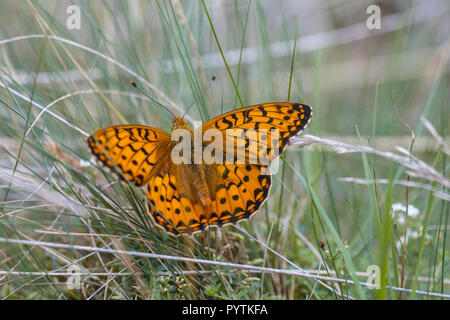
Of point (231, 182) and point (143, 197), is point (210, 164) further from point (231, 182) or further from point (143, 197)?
point (143, 197)

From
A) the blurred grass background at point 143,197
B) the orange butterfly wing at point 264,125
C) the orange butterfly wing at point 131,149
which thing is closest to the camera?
the orange butterfly wing at point 131,149

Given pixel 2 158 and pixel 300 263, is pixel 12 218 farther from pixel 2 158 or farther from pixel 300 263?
pixel 300 263

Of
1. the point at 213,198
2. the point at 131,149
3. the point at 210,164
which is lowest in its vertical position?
the point at 213,198

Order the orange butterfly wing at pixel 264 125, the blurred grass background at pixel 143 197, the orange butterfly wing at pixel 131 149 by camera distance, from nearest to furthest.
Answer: the orange butterfly wing at pixel 131 149 < the blurred grass background at pixel 143 197 < the orange butterfly wing at pixel 264 125

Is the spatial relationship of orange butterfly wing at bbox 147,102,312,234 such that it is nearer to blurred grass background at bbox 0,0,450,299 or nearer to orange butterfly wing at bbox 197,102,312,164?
orange butterfly wing at bbox 197,102,312,164

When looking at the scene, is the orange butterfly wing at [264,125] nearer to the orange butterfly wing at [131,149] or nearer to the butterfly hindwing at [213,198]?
the butterfly hindwing at [213,198]

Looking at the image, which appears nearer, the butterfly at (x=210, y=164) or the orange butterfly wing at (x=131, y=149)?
the orange butterfly wing at (x=131, y=149)

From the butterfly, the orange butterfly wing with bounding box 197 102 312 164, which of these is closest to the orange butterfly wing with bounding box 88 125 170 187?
the butterfly

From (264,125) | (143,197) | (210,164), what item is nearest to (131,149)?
(143,197)

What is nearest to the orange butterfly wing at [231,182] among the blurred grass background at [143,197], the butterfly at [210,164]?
the butterfly at [210,164]
